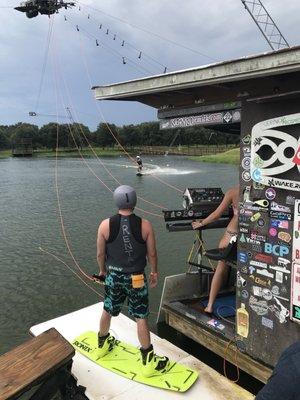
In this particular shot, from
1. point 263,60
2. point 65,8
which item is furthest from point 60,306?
point 65,8

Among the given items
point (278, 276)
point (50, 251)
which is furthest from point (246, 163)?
point (50, 251)

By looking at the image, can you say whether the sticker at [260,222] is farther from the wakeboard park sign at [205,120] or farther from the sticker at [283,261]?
the wakeboard park sign at [205,120]

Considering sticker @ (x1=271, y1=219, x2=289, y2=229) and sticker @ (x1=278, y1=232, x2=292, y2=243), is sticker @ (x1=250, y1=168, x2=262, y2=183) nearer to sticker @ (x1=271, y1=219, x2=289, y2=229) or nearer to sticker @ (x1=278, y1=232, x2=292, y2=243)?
sticker @ (x1=271, y1=219, x2=289, y2=229)

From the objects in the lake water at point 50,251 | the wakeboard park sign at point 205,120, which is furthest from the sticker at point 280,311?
the lake water at point 50,251

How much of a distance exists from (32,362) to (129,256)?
1.36 meters

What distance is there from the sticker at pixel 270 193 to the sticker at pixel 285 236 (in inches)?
14.5

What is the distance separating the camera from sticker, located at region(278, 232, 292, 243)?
14.1ft

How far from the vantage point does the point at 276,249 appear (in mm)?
4441

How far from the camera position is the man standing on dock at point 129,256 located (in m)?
4.48

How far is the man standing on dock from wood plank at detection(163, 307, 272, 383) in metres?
0.97

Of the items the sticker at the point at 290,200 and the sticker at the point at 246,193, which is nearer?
the sticker at the point at 290,200

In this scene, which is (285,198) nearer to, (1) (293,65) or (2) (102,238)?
(1) (293,65)

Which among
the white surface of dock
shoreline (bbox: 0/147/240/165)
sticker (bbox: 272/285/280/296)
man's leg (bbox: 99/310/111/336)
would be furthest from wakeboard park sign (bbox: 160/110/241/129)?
shoreline (bbox: 0/147/240/165)

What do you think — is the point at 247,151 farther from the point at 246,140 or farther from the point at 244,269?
the point at 244,269
